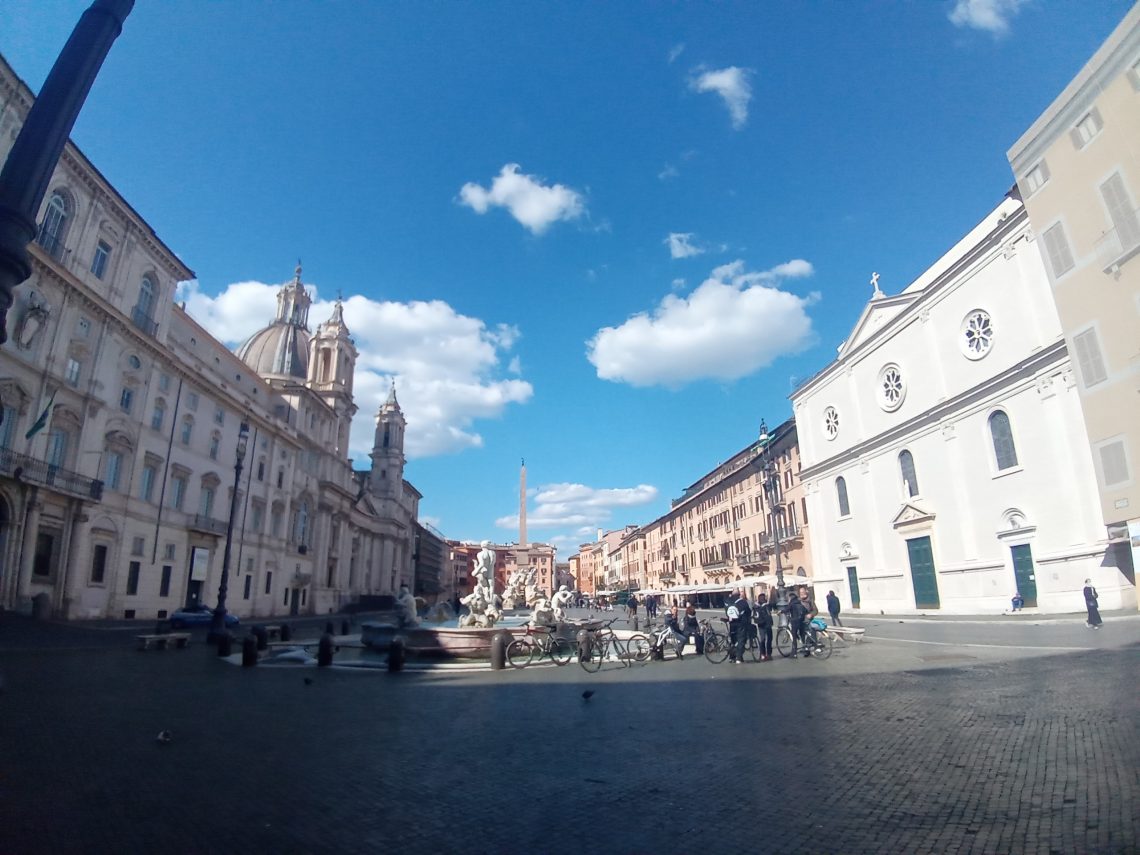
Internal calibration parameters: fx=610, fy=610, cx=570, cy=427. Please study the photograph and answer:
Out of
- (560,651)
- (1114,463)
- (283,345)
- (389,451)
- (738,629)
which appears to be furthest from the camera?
(389,451)

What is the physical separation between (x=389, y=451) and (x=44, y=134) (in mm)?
86187

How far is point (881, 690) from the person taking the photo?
33.7ft

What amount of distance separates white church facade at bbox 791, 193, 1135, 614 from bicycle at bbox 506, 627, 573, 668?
2170cm

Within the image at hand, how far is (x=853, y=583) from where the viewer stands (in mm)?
40406

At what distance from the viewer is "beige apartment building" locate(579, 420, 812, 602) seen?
48.0 meters

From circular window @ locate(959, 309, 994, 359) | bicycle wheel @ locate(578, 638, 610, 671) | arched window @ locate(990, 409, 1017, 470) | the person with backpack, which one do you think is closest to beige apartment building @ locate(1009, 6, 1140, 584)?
arched window @ locate(990, 409, 1017, 470)

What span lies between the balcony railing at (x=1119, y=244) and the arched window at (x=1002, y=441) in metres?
12.0

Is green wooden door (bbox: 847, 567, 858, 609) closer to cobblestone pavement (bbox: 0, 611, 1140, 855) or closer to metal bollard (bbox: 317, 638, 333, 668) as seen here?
cobblestone pavement (bbox: 0, 611, 1140, 855)

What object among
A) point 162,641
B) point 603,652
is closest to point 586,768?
point 603,652

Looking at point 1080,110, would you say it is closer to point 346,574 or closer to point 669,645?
point 669,645

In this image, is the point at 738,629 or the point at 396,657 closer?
the point at 396,657

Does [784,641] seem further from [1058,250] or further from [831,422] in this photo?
[831,422]

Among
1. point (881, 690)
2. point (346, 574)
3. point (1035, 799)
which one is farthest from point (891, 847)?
point (346, 574)

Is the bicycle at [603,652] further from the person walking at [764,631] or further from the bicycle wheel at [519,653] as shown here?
the person walking at [764,631]
